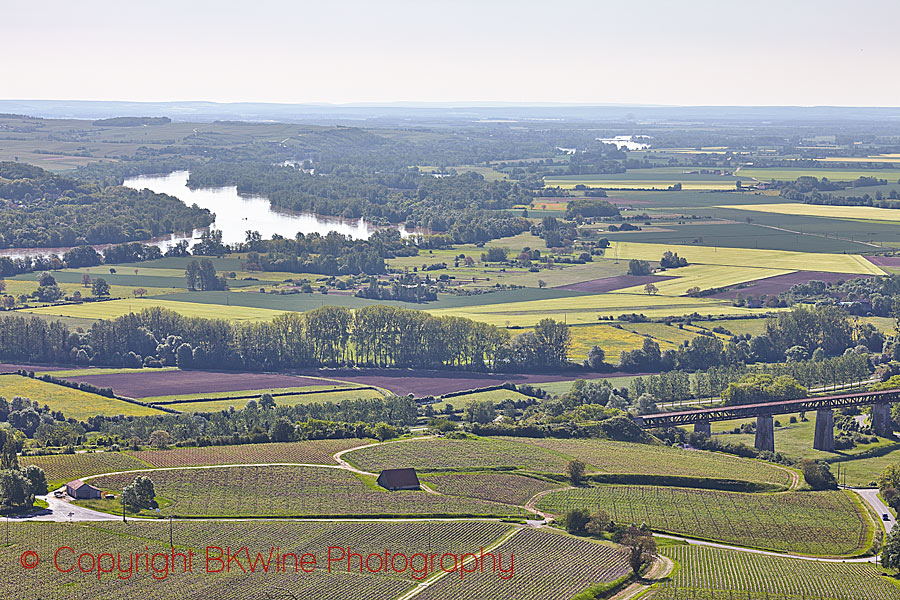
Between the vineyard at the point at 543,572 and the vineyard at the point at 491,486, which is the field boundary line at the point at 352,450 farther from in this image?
the vineyard at the point at 543,572

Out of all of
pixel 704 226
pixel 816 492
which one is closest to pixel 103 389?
pixel 816 492

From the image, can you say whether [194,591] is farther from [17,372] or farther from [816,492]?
[17,372]

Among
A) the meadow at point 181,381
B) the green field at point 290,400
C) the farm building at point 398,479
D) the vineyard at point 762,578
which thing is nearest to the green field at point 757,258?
the green field at point 290,400

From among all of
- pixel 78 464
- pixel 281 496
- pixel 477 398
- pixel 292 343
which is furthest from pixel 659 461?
pixel 292 343

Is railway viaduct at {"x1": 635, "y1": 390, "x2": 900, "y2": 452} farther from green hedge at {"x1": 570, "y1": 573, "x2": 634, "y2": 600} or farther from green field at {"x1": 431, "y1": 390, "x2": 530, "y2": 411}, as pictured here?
green hedge at {"x1": 570, "y1": 573, "x2": 634, "y2": 600}

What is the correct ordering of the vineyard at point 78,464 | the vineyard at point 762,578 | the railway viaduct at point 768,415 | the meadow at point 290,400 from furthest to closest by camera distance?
the meadow at point 290,400, the railway viaduct at point 768,415, the vineyard at point 78,464, the vineyard at point 762,578

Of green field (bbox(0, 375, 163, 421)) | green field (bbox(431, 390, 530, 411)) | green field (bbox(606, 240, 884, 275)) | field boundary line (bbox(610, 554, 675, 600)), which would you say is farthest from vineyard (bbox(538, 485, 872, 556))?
green field (bbox(606, 240, 884, 275))
